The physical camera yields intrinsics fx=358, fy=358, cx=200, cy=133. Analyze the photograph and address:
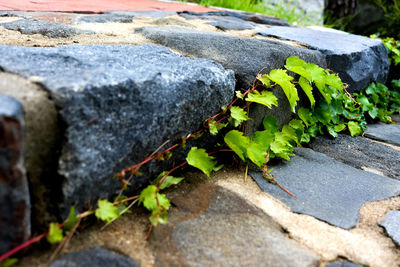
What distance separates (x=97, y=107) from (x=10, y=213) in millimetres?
290

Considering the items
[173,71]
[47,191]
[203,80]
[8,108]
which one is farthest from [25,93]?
[203,80]

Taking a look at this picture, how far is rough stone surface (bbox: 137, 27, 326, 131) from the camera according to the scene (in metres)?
1.35

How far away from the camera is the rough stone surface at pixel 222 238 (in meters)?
0.86

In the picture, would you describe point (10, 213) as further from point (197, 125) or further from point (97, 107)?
point (197, 125)

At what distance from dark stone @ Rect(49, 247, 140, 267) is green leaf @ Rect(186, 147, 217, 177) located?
400 mm

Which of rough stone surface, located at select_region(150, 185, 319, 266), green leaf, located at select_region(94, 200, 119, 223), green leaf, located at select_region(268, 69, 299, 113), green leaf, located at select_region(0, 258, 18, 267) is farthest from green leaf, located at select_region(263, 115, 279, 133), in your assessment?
green leaf, located at select_region(0, 258, 18, 267)

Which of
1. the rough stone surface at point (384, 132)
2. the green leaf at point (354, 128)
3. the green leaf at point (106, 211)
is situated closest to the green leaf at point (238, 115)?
the green leaf at point (106, 211)

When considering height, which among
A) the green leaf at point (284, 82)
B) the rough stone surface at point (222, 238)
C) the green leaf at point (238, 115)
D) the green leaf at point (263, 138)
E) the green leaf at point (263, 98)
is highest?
the green leaf at point (284, 82)

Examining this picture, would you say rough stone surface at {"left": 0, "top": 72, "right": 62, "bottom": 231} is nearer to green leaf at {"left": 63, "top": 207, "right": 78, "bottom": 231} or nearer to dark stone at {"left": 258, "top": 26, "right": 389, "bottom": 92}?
green leaf at {"left": 63, "top": 207, "right": 78, "bottom": 231}

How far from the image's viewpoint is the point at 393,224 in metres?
1.09

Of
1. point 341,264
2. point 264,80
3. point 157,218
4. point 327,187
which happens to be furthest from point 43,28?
point 341,264

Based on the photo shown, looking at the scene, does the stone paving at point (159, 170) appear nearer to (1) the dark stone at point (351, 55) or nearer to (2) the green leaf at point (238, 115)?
(2) the green leaf at point (238, 115)

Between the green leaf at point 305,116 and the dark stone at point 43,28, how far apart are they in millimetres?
1037

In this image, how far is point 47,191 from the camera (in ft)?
2.71
